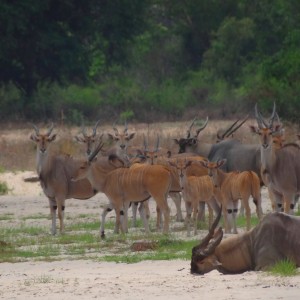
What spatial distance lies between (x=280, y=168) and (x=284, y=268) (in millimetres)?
6908

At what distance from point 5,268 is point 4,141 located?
17.3 meters

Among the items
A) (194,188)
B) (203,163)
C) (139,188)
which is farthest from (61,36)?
(194,188)

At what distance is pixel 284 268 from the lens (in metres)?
11.4

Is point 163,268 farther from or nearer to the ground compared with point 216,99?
nearer to the ground

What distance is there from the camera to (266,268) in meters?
11.7

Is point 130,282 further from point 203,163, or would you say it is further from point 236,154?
point 236,154

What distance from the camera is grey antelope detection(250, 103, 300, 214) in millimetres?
18078

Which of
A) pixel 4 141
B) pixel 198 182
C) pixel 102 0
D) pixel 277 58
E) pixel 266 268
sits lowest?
pixel 266 268

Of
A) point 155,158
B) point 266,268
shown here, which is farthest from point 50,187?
point 266,268

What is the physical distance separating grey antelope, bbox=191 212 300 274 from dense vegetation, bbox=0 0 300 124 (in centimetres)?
2335

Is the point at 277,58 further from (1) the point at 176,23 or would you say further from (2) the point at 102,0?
(1) the point at 176,23

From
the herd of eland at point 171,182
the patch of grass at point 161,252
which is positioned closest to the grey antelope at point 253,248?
the patch of grass at point 161,252

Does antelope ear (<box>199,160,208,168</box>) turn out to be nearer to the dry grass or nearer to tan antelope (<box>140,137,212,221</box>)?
tan antelope (<box>140,137,212,221</box>)

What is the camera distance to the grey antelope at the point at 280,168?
18078 millimetres
